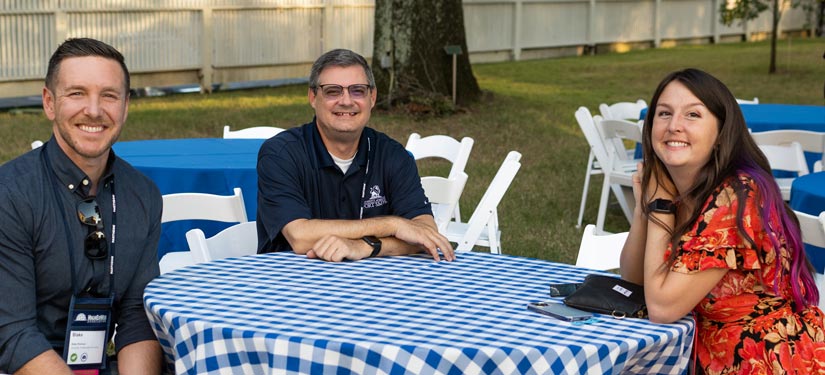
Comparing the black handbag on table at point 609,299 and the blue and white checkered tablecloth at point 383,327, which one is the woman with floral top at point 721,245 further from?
the blue and white checkered tablecloth at point 383,327

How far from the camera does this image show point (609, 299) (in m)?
3.42

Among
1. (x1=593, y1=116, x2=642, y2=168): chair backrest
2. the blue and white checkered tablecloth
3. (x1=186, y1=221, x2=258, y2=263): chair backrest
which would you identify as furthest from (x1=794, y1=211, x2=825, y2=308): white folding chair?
(x1=593, y1=116, x2=642, y2=168): chair backrest

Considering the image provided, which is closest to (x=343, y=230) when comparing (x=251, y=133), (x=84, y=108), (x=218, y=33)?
(x=84, y=108)

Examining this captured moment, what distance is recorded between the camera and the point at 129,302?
3686 millimetres

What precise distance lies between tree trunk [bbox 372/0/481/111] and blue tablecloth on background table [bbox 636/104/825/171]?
590cm

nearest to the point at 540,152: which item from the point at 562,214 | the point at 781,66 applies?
the point at 562,214

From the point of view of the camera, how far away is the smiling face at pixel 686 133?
11.8 ft

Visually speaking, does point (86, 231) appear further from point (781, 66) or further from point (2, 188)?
point (781, 66)

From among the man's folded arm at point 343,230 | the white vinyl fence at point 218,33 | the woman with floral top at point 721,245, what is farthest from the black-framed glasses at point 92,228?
the white vinyl fence at point 218,33

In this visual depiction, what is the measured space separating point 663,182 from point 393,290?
940 millimetres

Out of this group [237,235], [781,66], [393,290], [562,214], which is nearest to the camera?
[393,290]

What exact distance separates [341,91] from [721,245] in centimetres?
178

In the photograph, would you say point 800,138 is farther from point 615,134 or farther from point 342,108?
point 342,108

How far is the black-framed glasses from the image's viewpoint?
11.5ft
